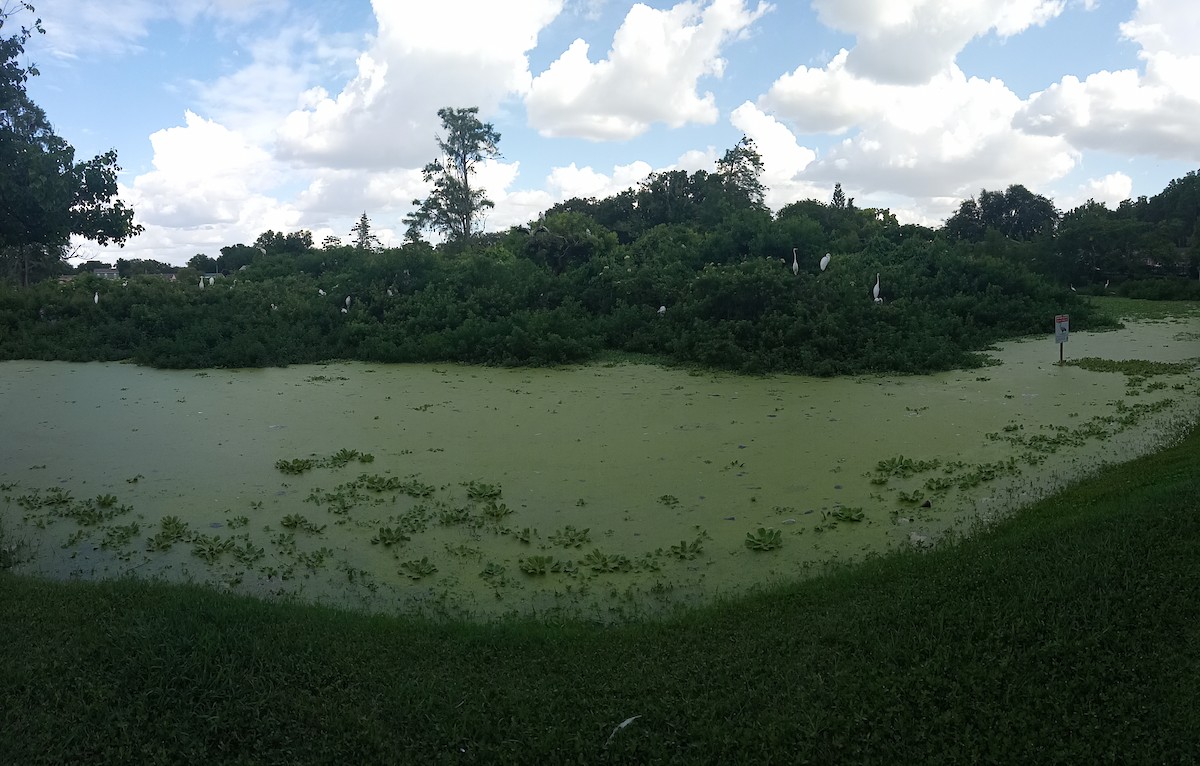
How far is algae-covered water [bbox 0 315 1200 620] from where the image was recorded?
3.71m

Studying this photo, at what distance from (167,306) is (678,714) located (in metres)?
12.6

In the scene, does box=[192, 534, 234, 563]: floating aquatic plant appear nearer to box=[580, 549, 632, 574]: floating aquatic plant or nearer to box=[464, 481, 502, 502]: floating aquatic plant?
box=[464, 481, 502, 502]: floating aquatic plant

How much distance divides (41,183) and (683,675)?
5.68 m

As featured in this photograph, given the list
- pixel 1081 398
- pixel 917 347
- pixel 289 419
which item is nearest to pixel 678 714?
pixel 289 419

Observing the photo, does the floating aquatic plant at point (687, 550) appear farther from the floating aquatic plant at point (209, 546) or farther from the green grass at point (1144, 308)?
the green grass at point (1144, 308)

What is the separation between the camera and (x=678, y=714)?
7.58ft

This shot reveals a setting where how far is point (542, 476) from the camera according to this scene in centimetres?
516

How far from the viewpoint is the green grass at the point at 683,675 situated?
7.13 ft

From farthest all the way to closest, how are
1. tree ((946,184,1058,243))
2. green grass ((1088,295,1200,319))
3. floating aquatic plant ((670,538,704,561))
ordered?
1. tree ((946,184,1058,243))
2. green grass ((1088,295,1200,319))
3. floating aquatic plant ((670,538,704,561))

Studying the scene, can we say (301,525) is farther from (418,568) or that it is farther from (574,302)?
(574,302)

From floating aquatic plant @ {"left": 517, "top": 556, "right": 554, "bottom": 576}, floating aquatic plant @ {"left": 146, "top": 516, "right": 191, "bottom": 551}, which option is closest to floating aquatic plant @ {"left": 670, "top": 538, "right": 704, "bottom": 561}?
floating aquatic plant @ {"left": 517, "top": 556, "right": 554, "bottom": 576}

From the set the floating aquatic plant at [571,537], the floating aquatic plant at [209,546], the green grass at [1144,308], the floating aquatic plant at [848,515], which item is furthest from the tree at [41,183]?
the green grass at [1144,308]

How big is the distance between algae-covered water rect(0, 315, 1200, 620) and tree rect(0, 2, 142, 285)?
169 centimetres

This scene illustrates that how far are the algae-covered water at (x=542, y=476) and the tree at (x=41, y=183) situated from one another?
5.53 ft
